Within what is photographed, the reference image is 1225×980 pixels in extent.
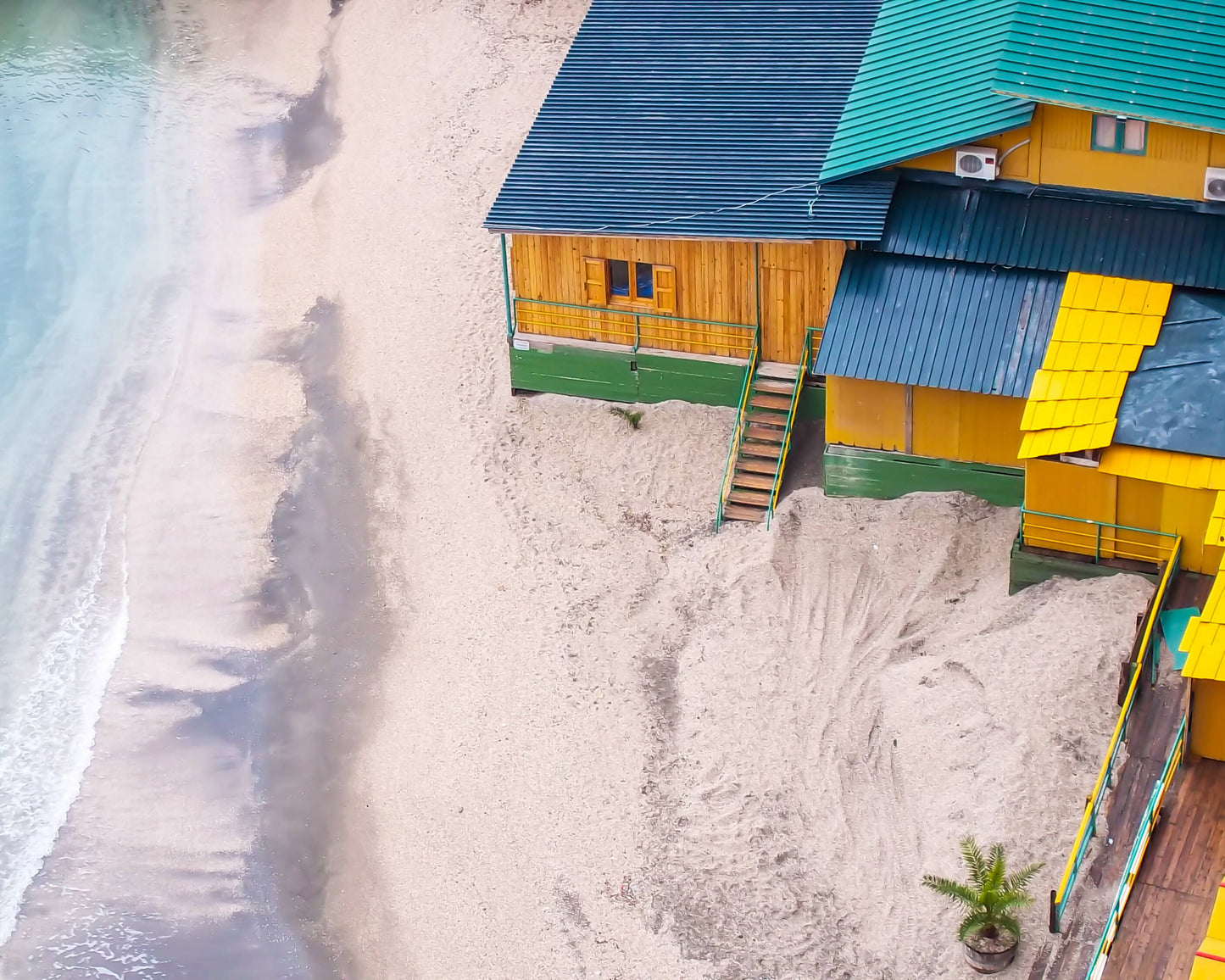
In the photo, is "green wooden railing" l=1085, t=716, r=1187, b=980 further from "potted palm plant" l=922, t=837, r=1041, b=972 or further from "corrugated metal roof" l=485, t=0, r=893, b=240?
"corrugated metal roof" l=485, t=0, r=893, b=240

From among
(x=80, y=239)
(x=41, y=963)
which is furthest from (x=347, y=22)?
(x=41, y=963)

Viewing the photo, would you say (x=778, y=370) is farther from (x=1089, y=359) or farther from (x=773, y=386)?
(x=1089, y=359)

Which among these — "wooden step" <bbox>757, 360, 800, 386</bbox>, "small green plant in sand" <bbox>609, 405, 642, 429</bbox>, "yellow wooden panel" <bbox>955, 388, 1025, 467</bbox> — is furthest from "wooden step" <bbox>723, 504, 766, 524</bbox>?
"yellow wooden panel" <bbox>955, 388, 1025, 467</bbox>

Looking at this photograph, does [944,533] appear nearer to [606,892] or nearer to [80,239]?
[606,892]

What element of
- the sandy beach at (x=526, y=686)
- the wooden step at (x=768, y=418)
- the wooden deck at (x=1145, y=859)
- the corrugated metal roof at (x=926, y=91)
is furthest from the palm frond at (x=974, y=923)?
the corrugated metal roof at (x=926, y=91)

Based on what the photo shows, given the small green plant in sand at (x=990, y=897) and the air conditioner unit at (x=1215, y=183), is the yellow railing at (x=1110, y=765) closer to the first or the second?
the small green plant in sand at (x=990, y=897)
